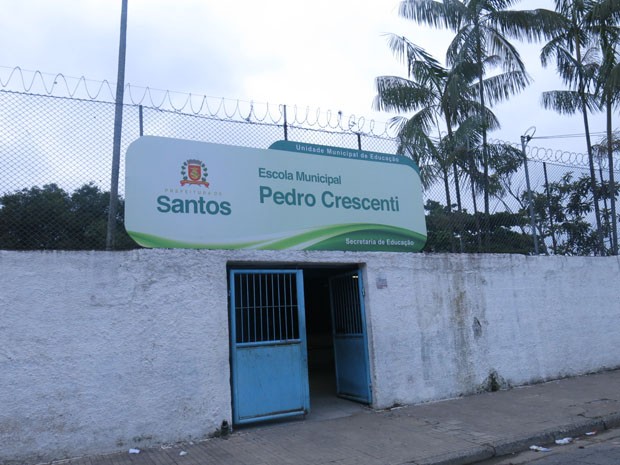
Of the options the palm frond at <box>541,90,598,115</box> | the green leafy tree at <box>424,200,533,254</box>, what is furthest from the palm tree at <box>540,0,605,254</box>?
the green leafy tree at <box>424,200,533,254</box>

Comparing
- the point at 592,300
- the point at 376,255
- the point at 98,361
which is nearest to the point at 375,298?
the point at 376,255

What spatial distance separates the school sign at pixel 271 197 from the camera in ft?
21.9

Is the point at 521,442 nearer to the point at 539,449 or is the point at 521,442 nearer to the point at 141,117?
the point at 539,449

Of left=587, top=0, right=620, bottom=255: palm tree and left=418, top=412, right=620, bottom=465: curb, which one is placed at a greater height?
left=587, top=0, right=620, bottom=255: palm tree

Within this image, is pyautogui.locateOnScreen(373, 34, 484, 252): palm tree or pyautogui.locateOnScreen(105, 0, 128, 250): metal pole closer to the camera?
pyautogui.locateOnScreen(105, 0, 128, 250): metal pole

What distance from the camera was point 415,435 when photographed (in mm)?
6289

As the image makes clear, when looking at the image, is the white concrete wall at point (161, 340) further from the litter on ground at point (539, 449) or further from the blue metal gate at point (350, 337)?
the litter on ground at point (539, 449)

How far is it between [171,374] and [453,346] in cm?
469

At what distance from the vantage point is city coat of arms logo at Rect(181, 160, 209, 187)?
6.89m

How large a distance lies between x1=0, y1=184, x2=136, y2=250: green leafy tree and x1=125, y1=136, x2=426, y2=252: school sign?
1.25ft

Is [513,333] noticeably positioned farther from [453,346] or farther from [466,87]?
[466,87]

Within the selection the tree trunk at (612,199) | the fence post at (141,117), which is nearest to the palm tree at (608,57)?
the tree trunk at (612,199)

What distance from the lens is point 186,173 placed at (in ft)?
22.6

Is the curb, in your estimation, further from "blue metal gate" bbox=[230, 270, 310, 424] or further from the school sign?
the school sign
